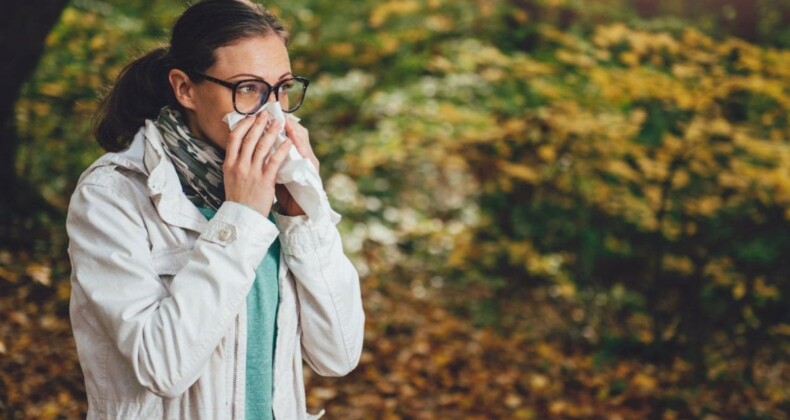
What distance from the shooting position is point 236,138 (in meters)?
1.59

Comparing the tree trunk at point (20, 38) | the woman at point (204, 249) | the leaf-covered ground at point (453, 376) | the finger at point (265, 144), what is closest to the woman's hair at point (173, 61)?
the woman at point (204, 249)

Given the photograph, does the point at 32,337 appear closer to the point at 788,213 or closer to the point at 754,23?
the point at 788,213

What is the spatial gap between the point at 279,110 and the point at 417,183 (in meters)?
5.85

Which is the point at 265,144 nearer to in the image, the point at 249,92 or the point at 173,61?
the point at 249,92

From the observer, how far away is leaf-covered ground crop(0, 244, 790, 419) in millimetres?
3930

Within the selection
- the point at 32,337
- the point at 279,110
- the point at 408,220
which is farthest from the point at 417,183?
the point at 279,110

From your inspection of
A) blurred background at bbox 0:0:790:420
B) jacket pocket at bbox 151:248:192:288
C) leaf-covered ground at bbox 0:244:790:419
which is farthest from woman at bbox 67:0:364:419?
leaf-covered ground at bbox 0:244:790:419

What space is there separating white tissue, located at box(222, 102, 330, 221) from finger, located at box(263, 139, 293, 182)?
3cm

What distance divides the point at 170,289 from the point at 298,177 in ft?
1.16

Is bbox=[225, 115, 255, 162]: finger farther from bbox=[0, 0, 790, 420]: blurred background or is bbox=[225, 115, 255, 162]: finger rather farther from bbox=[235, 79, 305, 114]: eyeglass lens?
bbox=[0, 0, 790, 420]: blurred background

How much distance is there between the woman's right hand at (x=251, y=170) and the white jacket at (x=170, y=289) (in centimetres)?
4

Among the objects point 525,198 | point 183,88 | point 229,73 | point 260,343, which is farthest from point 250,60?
point 525,198

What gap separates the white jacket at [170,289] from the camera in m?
1.45

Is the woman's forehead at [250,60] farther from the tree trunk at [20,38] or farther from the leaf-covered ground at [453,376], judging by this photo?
the leaf-covered ground at [453,376]
